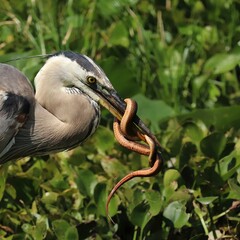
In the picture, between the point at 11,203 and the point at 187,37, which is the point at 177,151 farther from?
the point at 187,37

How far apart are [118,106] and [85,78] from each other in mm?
172

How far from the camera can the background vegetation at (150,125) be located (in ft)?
14.7

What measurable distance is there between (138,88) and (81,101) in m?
1.35

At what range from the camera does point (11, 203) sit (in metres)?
4.70

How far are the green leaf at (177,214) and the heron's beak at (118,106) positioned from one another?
1.58ft

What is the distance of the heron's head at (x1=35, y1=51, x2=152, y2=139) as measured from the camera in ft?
13.2

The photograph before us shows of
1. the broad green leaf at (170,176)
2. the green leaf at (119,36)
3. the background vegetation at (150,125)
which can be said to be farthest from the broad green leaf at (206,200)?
the green leaf at (119,36)

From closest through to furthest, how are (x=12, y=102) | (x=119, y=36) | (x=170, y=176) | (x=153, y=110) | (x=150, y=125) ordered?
(x=12, y=102), (x=170, y=176), (x=150, y=125), (x=153, y=110), (x=119, y=36)

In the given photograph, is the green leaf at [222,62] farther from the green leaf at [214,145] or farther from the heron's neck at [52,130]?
the heron's neck at [52,130]

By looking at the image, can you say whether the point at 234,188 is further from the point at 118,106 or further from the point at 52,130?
the point at 52,130

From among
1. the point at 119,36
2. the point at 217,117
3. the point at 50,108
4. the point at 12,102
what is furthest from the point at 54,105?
the point at 119,36

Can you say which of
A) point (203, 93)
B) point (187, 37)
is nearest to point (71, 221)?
point (203, 93)

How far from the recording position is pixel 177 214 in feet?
14.4

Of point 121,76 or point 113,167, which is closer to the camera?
point 113,167
